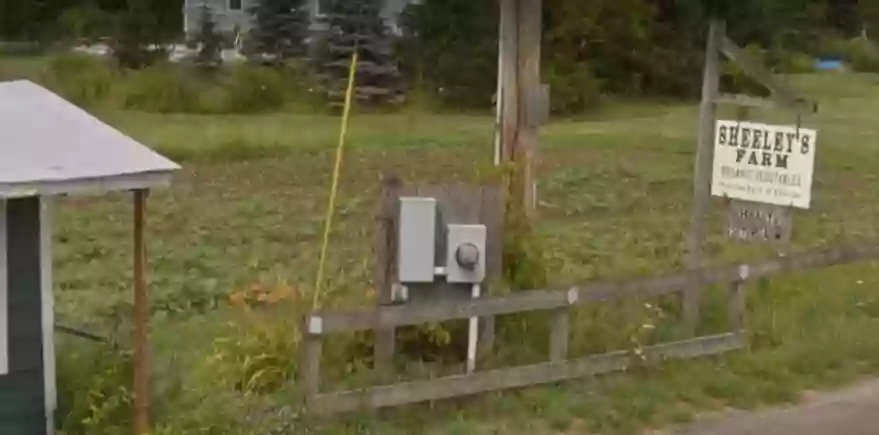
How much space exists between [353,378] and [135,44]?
122 feet

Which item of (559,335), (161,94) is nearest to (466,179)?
(559,335)

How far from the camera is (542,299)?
27.0ft

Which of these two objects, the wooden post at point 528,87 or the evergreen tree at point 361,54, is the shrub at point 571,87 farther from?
the wooden post at point 528,87

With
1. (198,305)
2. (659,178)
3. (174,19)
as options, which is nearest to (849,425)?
(198,305)

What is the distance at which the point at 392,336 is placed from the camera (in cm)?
823

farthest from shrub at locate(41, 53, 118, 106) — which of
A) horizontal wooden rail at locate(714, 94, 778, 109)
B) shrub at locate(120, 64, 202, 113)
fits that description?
horizontal wooden rail at locate(714, 94, 778, 109)

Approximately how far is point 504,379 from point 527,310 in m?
0.42

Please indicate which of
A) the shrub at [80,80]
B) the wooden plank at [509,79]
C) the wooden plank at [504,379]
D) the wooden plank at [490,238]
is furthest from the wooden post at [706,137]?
the shrub at [80,80]

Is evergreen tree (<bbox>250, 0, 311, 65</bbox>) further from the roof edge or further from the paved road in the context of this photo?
the roof edge

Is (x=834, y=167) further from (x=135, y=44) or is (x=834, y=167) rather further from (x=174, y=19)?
(x=174, y=19)

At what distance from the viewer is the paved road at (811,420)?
7898 millimetres

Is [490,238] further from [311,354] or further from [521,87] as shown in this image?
[311,354]

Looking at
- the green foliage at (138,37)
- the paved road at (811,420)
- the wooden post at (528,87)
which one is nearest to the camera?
the paved road at (811,420)

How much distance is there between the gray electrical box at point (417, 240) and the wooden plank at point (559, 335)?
771mm
